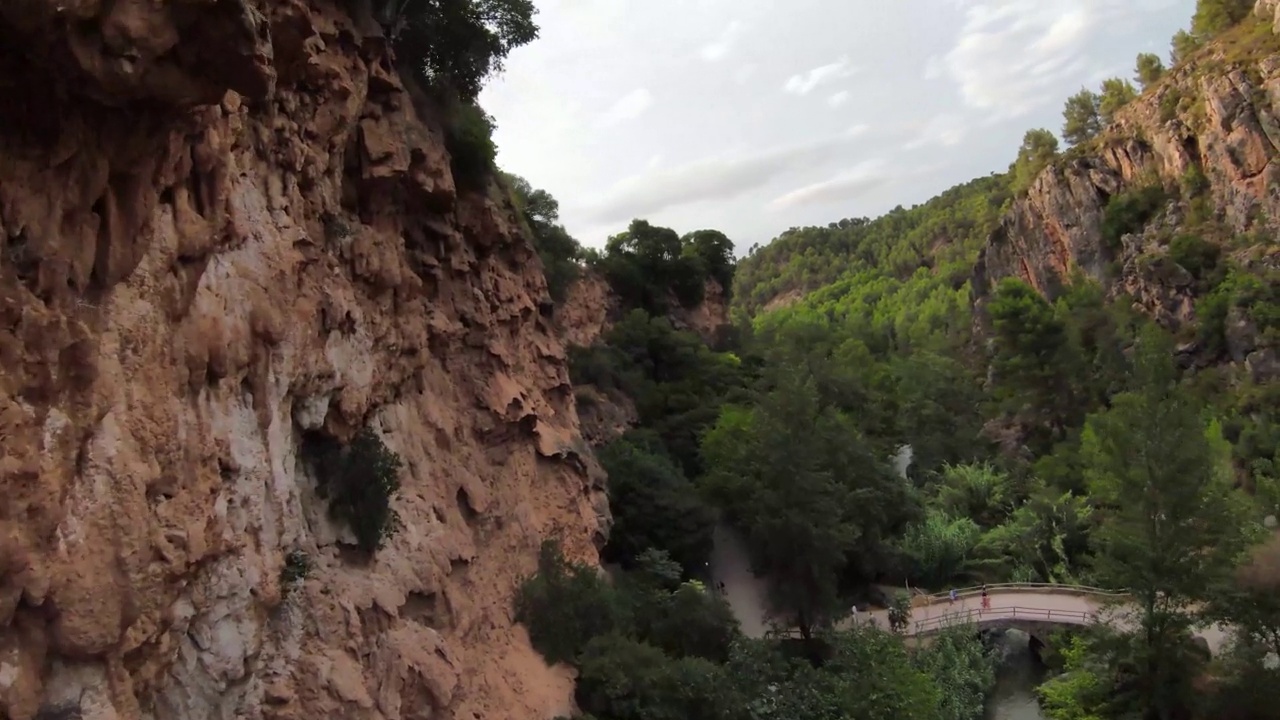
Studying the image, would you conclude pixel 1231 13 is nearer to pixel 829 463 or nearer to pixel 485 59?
pixel 829 463

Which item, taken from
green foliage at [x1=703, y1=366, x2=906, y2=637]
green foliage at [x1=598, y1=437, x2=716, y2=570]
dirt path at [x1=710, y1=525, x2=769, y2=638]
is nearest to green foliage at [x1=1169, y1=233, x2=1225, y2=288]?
green foliage at [x1=703, y1=366, x2=906, y2=637]

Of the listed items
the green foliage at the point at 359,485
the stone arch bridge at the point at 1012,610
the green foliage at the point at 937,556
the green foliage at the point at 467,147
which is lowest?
the stone arch bridge at the point at 1012,610

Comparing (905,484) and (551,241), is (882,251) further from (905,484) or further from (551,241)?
(551,241)

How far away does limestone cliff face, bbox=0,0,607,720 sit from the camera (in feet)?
17.4

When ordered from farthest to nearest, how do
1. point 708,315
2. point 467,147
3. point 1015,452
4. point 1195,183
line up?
1. point 1195,183
2. point 708,315
3. point 1015,452
4. point 467,147

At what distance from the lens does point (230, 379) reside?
8.01 m

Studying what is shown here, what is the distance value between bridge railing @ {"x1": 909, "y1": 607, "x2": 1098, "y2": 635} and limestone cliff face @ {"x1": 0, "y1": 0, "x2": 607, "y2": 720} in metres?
11.9

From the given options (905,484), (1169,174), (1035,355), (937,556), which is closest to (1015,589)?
(937,556)

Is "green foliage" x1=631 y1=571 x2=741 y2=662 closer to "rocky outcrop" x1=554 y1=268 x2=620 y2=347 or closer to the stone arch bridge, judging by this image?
the stone arch bridge

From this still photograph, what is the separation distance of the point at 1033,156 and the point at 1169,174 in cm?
2026

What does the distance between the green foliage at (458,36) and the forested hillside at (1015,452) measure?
10.1 meters

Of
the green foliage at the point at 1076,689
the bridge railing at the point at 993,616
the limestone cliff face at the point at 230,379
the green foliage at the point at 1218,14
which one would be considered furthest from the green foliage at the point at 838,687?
the green foliage at the point at 1218,14

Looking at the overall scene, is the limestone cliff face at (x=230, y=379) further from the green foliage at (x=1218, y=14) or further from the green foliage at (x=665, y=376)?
the green foliage at (x=1218, y=14)

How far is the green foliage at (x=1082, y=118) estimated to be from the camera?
Result: 6084 centimetres
